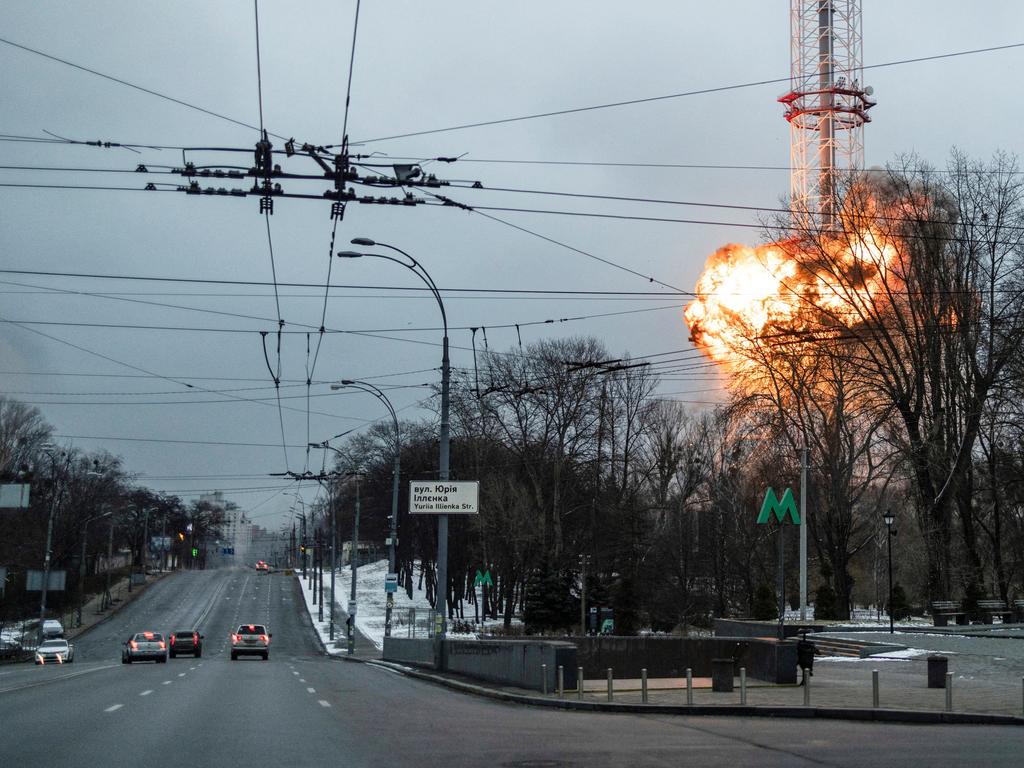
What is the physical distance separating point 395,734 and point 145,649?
1433 inches

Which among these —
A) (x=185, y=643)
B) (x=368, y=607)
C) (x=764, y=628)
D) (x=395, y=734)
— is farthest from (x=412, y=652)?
(x=368, y=607)

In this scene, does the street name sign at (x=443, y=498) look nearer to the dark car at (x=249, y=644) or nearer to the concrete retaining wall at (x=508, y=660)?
the concrete retaining wall at (x=508, y=660)

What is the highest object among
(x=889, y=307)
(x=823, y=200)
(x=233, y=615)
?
(x=823, y=200)

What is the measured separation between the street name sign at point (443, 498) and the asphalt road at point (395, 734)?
15.3 feet

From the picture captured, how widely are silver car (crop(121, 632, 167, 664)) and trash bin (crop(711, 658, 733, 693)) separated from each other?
31.6m

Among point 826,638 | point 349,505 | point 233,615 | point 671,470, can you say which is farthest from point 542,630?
point 349,505

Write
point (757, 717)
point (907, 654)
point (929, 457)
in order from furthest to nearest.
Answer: point (929, 457)
point (907, 654)
point (757, 717)

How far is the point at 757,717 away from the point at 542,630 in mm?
38376

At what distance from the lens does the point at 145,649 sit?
48781 mm

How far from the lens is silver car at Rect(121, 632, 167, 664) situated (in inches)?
1909

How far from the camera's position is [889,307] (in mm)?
49312

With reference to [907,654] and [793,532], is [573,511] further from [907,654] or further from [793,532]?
[907,654]

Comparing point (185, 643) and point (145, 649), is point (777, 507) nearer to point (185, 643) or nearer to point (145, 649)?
point (145, 649)

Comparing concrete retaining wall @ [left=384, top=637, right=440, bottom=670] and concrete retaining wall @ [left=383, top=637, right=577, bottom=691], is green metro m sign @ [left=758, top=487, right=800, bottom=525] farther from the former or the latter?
concrete retaining wall @ [left=384, top=637, right=440, bottom=670]
